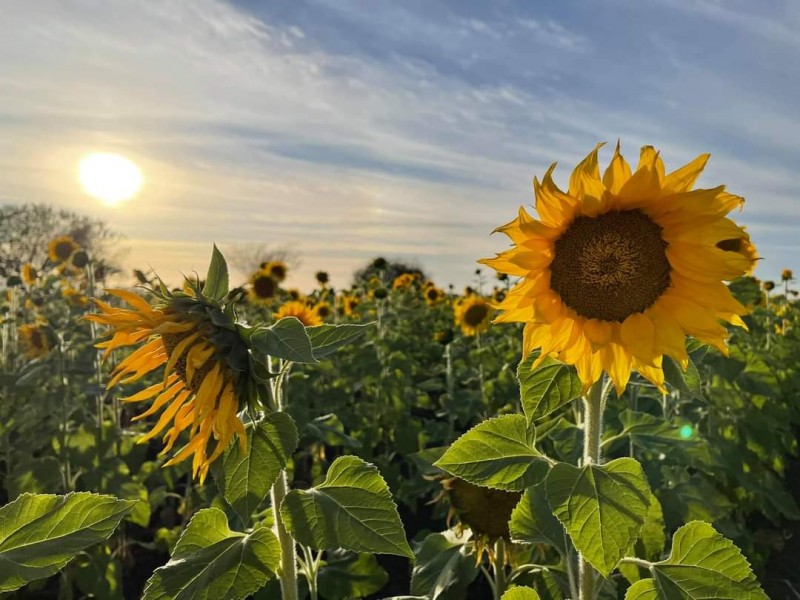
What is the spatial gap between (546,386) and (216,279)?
76 centimetres

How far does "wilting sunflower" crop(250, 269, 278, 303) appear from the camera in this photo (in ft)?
27.7

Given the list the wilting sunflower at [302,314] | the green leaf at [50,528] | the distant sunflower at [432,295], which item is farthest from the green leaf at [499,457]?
the distant sunflower at [432,295]

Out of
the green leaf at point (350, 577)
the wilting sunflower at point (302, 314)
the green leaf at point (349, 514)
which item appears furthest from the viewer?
the wilting sunflower at point (302, 314)

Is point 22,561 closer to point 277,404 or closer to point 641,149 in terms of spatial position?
point 277,404

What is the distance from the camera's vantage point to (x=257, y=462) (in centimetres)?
152

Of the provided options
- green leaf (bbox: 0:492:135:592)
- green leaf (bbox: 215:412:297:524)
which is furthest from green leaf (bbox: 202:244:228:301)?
green leaf (bbox: 0:492:135:592)

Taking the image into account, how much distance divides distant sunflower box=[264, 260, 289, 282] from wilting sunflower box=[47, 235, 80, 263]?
223 cm

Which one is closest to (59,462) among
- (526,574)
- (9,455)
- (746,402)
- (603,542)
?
(9,455)

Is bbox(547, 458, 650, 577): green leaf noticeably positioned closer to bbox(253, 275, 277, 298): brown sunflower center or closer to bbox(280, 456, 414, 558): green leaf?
bbox(280, 456, 414, 558): green leaf

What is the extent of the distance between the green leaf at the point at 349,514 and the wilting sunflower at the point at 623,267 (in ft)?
1.54

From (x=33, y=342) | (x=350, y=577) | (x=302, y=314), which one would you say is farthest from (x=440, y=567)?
(x=33, y=342)

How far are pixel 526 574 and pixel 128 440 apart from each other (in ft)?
10.8

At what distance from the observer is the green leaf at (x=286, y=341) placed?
1.34 metres

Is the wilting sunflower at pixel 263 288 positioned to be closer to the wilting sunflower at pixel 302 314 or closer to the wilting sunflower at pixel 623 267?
the wilting sunflower at pixel 302 314
